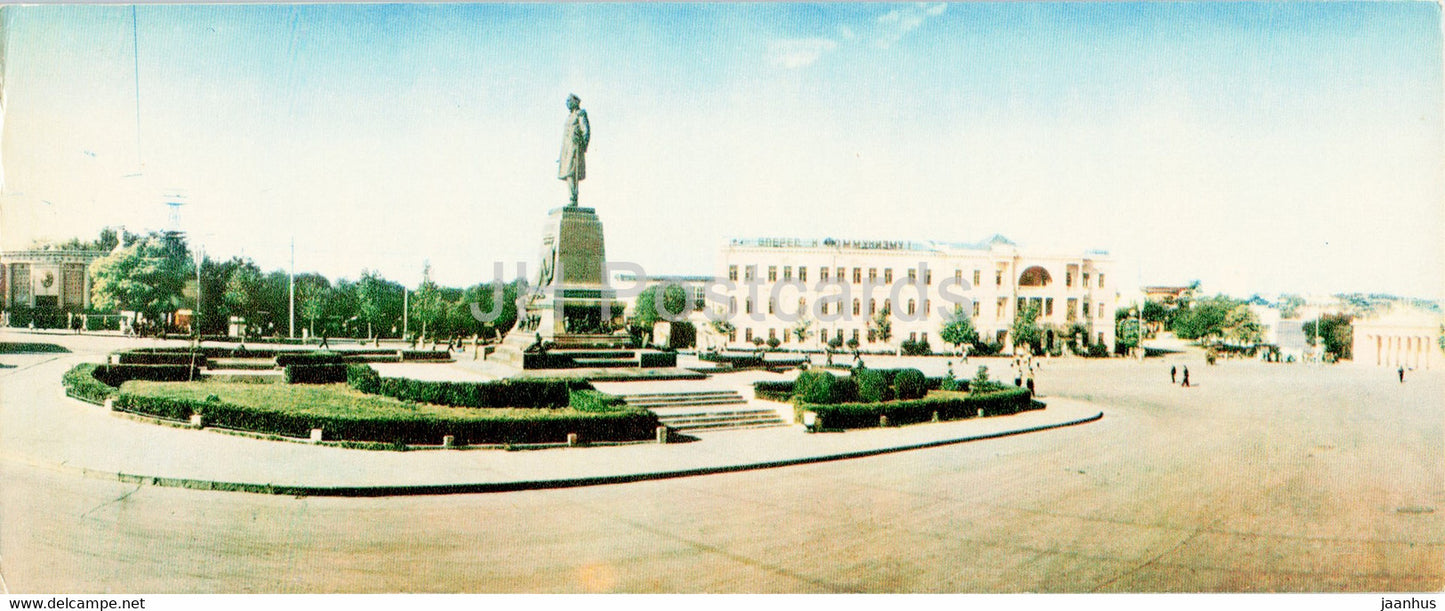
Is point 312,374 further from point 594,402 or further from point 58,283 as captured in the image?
point 58,283

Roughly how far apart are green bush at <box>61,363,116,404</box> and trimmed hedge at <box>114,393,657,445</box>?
2.85m

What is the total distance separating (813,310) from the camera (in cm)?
6047

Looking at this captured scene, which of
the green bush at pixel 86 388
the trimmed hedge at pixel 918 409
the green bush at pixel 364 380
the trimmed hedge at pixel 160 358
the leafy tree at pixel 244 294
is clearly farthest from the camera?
the leafy tree at pixel 244 294

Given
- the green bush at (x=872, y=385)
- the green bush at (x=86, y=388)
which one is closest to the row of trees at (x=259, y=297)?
the green bush at (x=86, y=388)

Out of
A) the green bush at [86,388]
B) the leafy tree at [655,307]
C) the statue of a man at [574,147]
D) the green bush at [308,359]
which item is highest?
the statue of a man at [574,147]

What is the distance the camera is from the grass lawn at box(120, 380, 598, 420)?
1617 centimetres

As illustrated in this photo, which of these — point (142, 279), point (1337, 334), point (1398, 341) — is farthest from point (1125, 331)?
A: point (142, 279)

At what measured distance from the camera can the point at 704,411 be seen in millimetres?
19484

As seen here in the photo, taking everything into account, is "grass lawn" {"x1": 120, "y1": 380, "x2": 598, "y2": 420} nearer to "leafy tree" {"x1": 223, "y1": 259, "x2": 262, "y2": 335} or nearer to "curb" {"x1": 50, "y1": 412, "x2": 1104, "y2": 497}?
"curb" {"x1": 50, "y1": 412, "x2": 1104, "y2": 497}

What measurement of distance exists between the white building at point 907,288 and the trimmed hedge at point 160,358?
38.6 metres

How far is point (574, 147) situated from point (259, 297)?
4416cm

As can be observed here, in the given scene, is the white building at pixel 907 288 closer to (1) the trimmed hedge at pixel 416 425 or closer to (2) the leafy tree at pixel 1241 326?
(2) the leafy tree at pixel 1241 326

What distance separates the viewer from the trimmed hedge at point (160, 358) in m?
25.4
